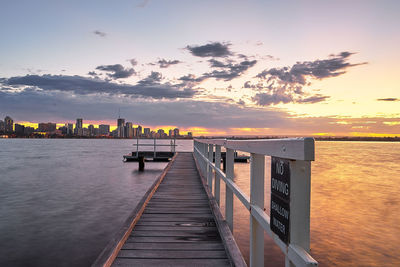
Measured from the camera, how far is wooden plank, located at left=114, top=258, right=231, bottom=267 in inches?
131

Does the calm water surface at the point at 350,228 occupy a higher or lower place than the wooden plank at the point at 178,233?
lower

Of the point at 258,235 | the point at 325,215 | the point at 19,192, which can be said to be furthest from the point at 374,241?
the point at 19,192

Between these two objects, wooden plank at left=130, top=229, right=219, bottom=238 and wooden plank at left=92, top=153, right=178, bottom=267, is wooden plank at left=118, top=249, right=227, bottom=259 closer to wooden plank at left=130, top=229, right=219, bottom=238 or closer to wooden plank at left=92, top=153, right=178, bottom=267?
wooden plank at left=92, top=153, right=178, bottom=267

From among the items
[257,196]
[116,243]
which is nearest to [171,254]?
[116,243]

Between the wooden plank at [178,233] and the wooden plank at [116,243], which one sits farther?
the wooden plank at [178,233]

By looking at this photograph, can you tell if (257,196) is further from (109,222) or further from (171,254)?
(109,222)

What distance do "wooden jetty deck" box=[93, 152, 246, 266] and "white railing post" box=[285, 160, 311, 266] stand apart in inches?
72.8

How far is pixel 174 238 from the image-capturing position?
421 centimetres

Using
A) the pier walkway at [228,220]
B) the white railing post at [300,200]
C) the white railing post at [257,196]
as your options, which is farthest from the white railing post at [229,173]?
the white railing post at [300,200]

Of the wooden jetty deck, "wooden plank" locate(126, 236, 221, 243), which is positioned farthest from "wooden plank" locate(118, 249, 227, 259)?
"wooden plank" locate(126, 236, 221, 243)

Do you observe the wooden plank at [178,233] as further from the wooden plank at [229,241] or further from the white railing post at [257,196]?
the white railing post at [257,196]

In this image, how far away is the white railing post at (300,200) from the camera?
1.47m

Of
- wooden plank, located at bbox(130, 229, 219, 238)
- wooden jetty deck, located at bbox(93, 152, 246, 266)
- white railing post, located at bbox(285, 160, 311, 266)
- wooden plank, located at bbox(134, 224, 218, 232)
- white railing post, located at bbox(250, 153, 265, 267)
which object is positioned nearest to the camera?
white railing post, located at bbox(285, 160, 311, 266)

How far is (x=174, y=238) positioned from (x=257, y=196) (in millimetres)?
2128
